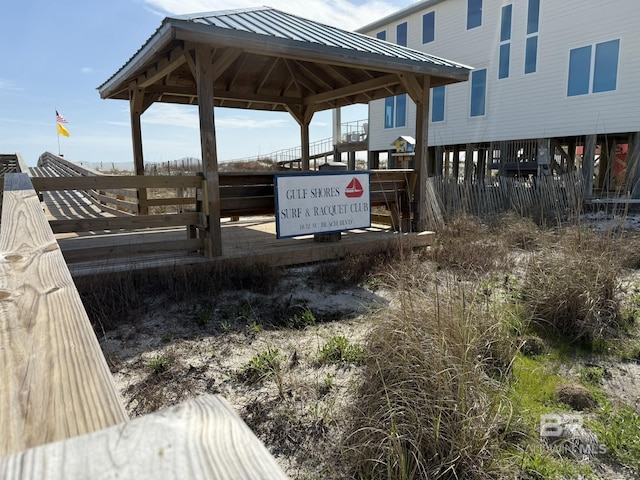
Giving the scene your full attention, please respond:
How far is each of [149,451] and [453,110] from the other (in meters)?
20.5

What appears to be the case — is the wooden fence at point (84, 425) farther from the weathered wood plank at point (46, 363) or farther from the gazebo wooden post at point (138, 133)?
the gazebo wooden post at point (138, 133)

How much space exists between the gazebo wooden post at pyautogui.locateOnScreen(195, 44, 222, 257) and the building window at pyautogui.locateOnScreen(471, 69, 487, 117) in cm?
1525

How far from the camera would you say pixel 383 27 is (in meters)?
22.0

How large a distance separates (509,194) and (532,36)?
7.89 metres

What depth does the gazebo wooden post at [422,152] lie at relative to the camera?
7.36m

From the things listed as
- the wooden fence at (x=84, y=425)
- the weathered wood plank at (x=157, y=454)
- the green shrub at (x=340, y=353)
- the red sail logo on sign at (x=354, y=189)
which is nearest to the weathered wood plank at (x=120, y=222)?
the red sail logo on sign at (x=354, y=189)

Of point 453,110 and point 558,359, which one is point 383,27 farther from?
point 558,359

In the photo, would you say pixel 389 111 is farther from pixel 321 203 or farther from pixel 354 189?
pixel 321 203

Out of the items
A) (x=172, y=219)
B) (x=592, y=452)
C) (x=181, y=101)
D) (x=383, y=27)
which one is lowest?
(x=592, y=452)

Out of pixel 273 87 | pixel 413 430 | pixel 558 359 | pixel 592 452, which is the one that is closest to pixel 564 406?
pixel 592 452

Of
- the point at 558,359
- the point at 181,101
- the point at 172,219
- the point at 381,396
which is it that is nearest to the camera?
the point at 381,396

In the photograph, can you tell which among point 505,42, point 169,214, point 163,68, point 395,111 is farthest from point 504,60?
point 169,214

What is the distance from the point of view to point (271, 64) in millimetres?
8594

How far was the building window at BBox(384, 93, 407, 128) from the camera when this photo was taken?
21.1m
